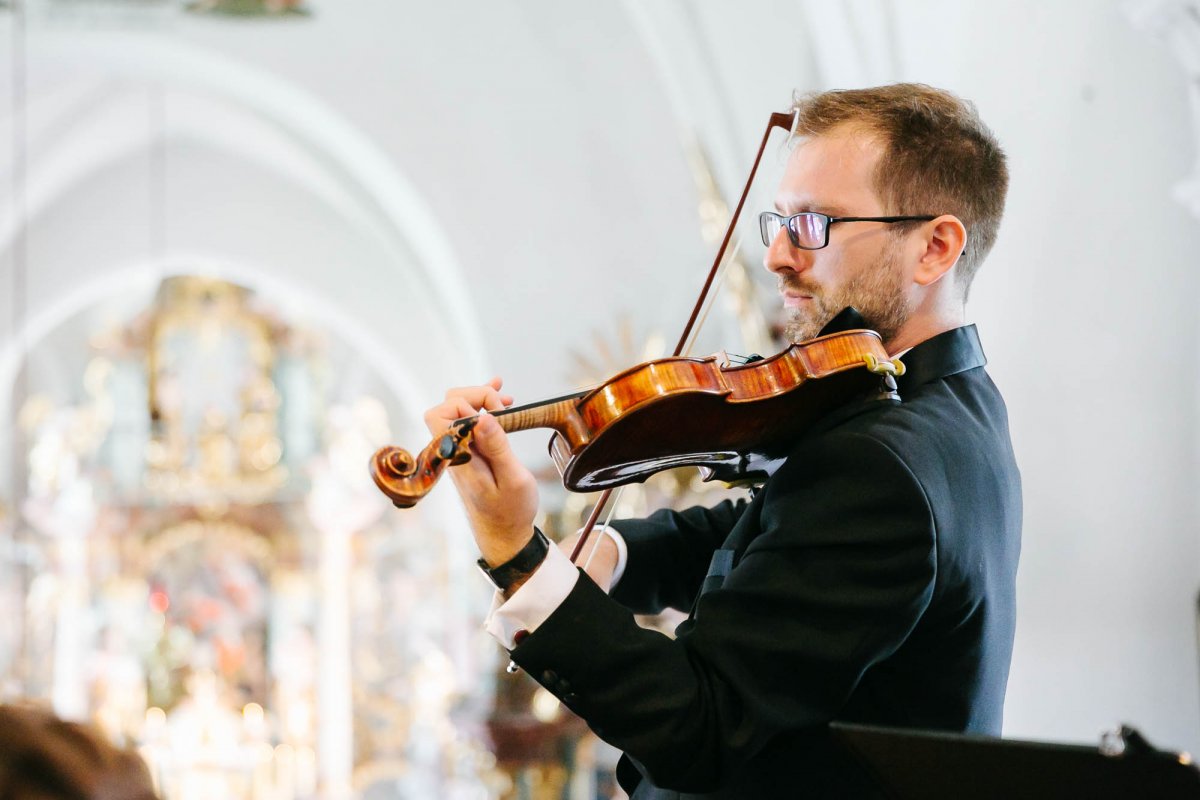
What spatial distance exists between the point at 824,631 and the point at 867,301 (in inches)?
21.4

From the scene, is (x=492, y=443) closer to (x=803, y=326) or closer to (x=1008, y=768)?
(x=803, y=326)

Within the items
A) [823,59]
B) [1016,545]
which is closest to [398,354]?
[823,59]

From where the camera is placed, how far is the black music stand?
1395 mm

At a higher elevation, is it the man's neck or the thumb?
the man's neck

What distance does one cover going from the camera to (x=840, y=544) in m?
1.84

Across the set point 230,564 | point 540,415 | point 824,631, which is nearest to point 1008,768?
point 824,631

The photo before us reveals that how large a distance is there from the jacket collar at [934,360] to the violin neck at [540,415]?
19.3 inches

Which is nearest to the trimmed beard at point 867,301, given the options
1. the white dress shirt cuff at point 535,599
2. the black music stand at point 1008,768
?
the white dress shirt cuff at point 535,599

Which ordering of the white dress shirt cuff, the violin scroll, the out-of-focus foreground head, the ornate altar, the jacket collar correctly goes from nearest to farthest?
the out-of-focus foreground head, the violin scroll, the white dress shirt cuff, the jacket collar, the ornate altar

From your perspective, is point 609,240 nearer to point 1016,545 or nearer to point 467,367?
point 467,367

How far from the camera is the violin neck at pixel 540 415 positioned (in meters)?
1.88

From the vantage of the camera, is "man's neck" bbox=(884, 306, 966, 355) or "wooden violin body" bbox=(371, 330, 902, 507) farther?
"man's neck" bbox=(884, 306, 966, 355)

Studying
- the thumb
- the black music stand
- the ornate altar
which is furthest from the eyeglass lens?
the ornate altar

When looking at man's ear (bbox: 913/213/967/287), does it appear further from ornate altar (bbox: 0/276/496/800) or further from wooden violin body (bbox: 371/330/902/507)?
ornate altar (bbox: 0/276/496/800)
